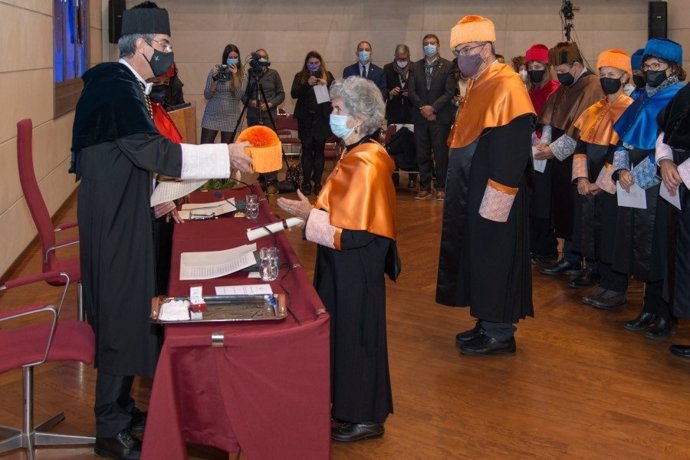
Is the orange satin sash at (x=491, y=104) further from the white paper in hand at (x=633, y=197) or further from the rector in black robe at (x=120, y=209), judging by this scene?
the rector in black robe at (x=120, y=209)

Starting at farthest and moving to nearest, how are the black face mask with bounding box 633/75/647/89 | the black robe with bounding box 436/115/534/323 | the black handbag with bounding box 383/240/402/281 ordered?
the black face mask with bounding box 633/75/647/89
the black robe with bounding box 436/115/534/323
the black handbag with bounding box 383/240/402/281

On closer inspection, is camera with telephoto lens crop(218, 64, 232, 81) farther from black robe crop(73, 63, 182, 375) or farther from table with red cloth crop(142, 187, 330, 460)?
table with red cloth crop(142, 187, 330, 460)

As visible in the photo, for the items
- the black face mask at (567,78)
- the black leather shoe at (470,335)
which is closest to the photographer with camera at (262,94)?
the black face mask at (567,78)

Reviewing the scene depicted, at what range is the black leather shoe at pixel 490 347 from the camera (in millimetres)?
5031

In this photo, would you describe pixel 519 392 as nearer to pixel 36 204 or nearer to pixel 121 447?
pixel 121 447

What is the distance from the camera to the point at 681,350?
4992 millimetres

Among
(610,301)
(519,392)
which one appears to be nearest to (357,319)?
(519,392)

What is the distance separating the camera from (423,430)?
3975 millimetres

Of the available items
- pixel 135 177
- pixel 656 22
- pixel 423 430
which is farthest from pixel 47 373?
pixel 656 22

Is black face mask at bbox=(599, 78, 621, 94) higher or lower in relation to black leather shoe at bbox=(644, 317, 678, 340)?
higher

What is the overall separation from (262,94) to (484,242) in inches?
224

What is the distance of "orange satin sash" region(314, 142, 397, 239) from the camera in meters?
3.43

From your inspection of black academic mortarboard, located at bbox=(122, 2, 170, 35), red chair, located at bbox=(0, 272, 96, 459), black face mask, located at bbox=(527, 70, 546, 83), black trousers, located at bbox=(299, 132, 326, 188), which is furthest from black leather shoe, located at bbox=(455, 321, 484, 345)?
black trousers, located at bbox=(299, 132, 326, 188)

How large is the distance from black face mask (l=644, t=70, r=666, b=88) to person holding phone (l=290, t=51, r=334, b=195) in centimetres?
552
